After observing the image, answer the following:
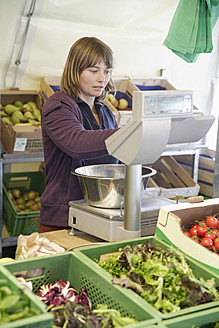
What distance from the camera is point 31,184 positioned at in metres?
4.62

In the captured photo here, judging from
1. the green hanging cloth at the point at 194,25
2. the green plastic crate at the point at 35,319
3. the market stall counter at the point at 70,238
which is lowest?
the market stall counter at the point at 70,238

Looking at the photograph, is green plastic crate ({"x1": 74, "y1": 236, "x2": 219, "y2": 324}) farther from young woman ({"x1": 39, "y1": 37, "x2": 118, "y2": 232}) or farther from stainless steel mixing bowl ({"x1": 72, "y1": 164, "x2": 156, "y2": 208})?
young woman ({"x1": 39, "y1": 37, "x2": 118, "y2": 232})

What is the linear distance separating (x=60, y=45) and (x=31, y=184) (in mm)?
1345

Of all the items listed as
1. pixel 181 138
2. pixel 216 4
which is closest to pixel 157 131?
pixel 181 138

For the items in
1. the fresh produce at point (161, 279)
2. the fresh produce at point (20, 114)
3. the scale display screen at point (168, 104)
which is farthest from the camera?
the fresh produce at point (20, 114)

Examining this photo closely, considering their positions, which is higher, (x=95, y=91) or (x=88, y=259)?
(x=95, y=91)

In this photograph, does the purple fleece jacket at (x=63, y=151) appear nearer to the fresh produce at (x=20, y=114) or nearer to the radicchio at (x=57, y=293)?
the radicchio at (x=57, y=293)

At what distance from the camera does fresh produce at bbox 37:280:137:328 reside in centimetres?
134

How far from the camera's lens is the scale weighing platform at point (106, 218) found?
2.07m

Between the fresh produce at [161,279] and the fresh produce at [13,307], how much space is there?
1.02ft

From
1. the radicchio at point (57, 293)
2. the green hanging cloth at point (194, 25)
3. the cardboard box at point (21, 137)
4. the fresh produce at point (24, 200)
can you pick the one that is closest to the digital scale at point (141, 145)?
the radicchio at point (57, 293)

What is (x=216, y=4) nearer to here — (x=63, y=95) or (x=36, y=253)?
(x=63, y=95)

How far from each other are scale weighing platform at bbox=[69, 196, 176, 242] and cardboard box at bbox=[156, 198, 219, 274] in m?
0.16

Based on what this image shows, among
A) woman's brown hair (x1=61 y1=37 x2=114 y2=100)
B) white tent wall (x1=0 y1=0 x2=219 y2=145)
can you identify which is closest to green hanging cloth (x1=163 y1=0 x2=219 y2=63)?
woman's brown hair (x1=61 y1=37 x2=114 y2=100)
